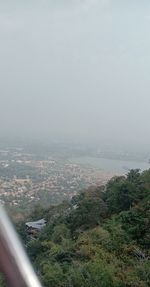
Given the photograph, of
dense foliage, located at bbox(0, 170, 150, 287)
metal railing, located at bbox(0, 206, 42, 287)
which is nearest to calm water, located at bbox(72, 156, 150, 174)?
dense foliage, located at bbox(0, 170, 150, 287)

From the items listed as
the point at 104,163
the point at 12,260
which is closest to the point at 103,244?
the point at 12,260

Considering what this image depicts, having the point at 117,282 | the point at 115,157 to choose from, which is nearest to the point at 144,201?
the point at 117,282

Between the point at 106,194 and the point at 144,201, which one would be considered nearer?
the point at 144,201

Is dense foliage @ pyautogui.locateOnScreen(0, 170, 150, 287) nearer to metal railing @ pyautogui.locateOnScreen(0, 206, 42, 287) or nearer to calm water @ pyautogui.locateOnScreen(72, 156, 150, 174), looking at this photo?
metal railing @ pyautogui.locateOnScreen(0, 206, 42, 287)

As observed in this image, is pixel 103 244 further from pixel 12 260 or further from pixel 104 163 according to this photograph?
pixel 104 163

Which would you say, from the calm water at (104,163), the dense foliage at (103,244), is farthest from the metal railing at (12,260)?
the calm water at (104,163)

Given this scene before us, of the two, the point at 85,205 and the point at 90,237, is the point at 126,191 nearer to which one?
the point at 85,205

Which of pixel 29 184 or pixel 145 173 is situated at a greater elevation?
pixel 145 173

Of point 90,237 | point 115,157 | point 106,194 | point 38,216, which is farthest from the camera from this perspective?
point 115,157
